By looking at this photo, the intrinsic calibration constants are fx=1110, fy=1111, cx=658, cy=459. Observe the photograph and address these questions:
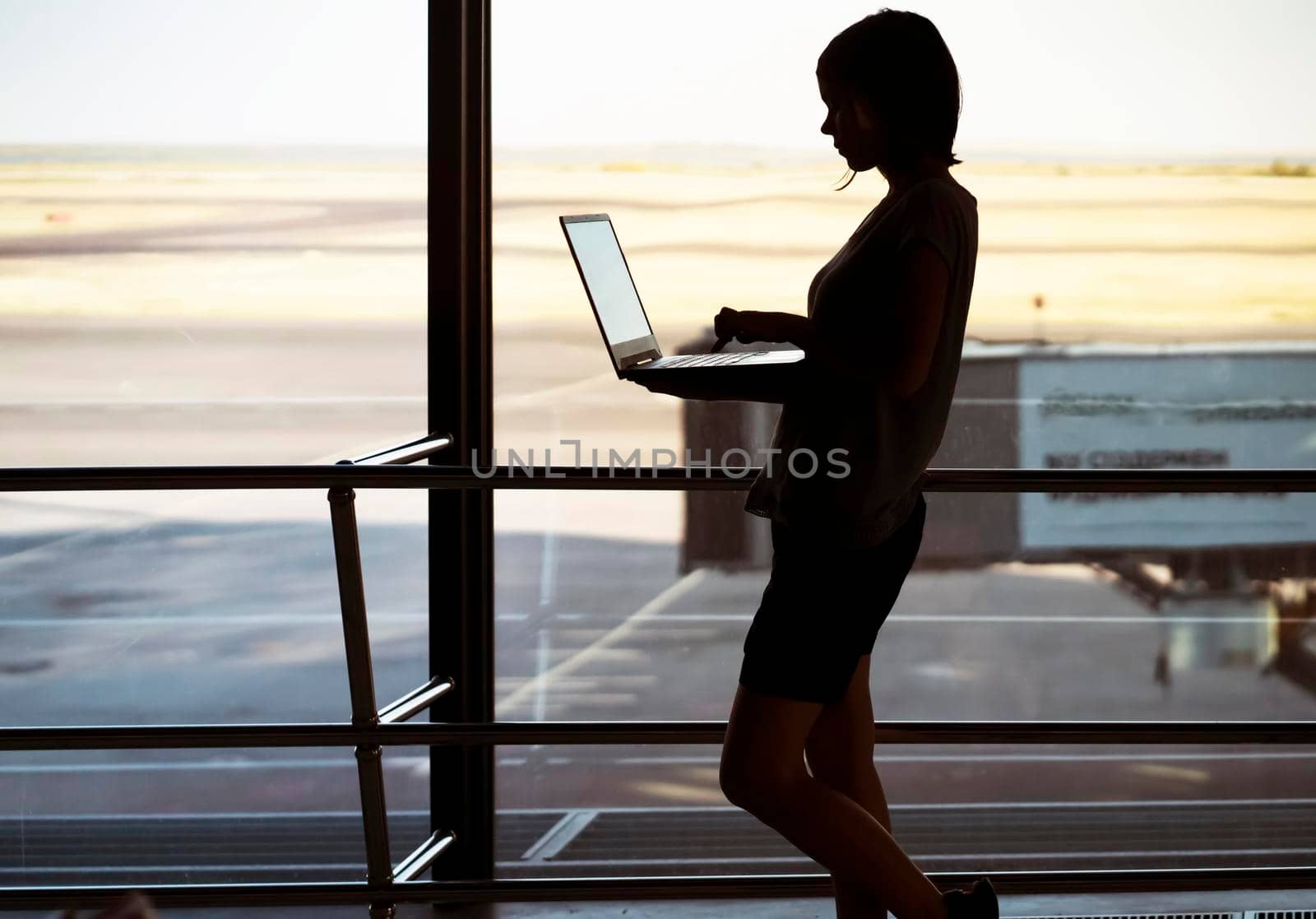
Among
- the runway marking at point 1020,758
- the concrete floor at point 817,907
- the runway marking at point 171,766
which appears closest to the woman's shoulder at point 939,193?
the concrete floor at point 817,907

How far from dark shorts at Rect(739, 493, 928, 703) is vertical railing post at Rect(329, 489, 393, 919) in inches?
20.7

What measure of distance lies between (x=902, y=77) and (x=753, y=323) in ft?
0.87

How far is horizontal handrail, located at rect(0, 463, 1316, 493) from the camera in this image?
4.38 feet

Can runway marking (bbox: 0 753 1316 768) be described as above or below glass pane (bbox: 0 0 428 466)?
below

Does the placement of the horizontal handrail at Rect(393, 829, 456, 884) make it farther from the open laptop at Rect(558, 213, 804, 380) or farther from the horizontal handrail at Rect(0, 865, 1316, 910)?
the open laptop at Rect(558, 213, 804, 380)

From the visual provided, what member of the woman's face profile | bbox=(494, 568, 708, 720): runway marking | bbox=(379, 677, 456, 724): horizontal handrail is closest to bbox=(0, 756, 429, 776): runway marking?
bbox=(494, 568, 708, 720): runway marking

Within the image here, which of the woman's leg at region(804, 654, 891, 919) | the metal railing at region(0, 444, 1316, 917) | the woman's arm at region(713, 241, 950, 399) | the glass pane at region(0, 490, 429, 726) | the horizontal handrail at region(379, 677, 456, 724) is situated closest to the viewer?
the woman's arm at region(713, 241, 950, 399)

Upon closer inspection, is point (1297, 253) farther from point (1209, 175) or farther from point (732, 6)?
point (732, 6)

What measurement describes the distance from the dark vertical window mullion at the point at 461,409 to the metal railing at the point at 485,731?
496 mm

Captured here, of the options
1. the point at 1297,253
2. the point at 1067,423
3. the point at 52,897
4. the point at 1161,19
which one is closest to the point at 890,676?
the point at 1067,423

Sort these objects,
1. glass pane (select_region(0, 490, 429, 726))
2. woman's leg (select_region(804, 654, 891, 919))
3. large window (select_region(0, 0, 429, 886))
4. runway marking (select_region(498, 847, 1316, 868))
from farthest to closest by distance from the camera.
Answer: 1. glass pane (select_region(0, 490, 429, 726))
2. runway marking (select_region(498, 847, 1316, 868))
3. large window (select_region(0, 0, 429, 886))
4. woman's leg (select_region(804, 654, 891, 919))

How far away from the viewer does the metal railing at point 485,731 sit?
1348mm

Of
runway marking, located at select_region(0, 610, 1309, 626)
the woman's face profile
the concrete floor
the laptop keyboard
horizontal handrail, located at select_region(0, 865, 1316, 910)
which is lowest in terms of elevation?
runway marking, located at select_region(0, 610, 1309, 626)

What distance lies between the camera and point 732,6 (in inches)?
95.9
